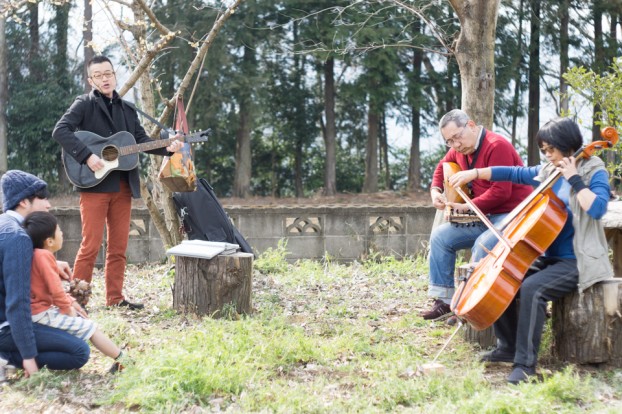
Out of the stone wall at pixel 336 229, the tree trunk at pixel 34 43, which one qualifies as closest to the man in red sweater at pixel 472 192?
the stone wall at pixel 336 229

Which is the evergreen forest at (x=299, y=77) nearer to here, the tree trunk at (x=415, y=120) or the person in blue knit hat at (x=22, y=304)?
the tree trunk at (x=415, y=120)

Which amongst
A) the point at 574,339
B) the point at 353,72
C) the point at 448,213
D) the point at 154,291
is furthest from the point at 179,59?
the point at 574,339

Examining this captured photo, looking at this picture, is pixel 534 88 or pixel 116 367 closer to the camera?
pixel 116 367

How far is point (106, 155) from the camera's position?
6000mm

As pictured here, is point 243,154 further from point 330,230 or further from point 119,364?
point 119,364

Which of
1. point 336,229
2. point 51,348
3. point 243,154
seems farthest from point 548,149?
point 243,154

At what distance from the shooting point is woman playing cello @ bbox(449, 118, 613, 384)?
4184 millimetres

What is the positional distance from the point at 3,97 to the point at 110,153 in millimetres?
16165

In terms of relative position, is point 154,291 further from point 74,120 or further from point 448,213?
point 448,213

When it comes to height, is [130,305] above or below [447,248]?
below

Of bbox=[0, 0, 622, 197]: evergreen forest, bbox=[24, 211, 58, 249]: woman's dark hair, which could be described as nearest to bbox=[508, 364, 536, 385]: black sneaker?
bbox=[24, 211, 58, 249]: woman's dark hair

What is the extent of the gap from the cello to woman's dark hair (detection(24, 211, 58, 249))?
2402 millimetres

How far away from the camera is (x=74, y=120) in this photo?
5.95 meters

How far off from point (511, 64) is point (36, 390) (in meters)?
17.8
